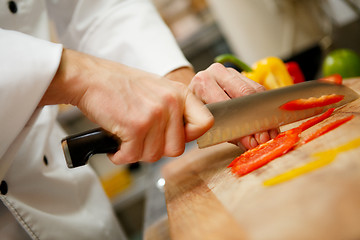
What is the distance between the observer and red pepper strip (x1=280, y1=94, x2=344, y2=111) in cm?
73

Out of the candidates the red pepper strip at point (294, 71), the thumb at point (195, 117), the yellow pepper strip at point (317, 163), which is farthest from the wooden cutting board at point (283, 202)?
the red pepper strip at point (294, 71)

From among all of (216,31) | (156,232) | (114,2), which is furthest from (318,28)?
(156,232)

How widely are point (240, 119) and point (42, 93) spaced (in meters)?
0.41

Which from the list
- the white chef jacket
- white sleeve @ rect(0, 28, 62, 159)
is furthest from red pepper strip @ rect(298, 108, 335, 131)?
white sleeve @ rect(0, 28, 62, 159)

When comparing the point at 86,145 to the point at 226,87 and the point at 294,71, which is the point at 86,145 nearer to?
the point at 226,87

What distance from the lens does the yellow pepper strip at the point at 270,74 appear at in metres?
1.12

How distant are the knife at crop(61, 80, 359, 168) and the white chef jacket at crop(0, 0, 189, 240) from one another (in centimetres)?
11

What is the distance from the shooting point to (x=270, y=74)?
1.13 meters

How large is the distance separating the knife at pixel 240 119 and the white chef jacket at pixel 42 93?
0.11 m

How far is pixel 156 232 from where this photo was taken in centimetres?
95

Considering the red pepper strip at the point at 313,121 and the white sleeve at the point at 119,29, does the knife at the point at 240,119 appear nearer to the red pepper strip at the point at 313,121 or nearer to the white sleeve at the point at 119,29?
the red pepper strip at the point at 313,121

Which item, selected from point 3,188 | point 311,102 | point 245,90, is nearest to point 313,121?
point 311,102

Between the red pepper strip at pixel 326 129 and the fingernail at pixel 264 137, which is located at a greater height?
the red pepper strip at pixel 326 129

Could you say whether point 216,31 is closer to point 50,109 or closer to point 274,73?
point 274,73
